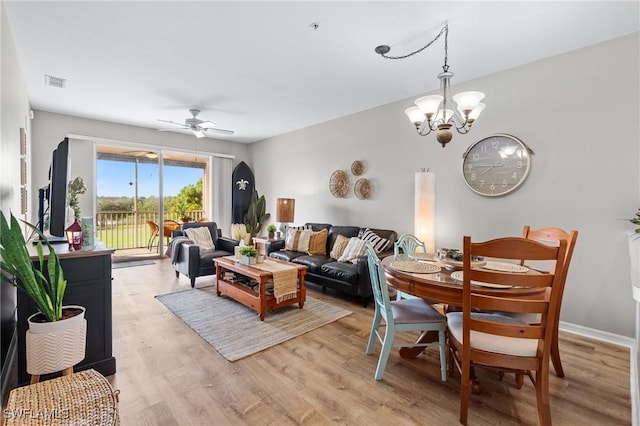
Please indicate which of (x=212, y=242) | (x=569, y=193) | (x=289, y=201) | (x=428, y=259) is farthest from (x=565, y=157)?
(x=212, y=242)

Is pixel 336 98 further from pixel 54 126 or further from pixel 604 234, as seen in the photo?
pixel 54 126

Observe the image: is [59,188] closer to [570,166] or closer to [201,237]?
[201,237]

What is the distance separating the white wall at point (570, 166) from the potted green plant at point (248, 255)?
208 centimetres

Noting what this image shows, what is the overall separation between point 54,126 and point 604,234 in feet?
24.5

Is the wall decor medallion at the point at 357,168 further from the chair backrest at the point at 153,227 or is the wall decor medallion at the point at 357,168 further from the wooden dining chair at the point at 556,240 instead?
the chair backrest at the point at 153,227

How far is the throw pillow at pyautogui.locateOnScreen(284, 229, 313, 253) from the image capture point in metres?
4.67

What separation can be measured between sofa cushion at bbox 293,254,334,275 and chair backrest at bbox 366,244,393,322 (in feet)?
5.81

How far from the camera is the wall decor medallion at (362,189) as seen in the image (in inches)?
182

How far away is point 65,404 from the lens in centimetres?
124

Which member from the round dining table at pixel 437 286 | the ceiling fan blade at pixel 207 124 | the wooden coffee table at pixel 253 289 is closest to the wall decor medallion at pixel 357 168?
the wooden coffee table at pixel 253 289

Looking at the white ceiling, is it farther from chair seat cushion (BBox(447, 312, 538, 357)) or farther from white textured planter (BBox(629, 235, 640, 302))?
chair seat cushion (BBox(447, 312, 538, 357))

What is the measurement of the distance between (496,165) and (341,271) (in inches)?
84.1

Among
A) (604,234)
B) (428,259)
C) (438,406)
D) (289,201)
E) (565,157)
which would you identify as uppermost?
(565,157)

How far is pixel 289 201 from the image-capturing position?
535cm
